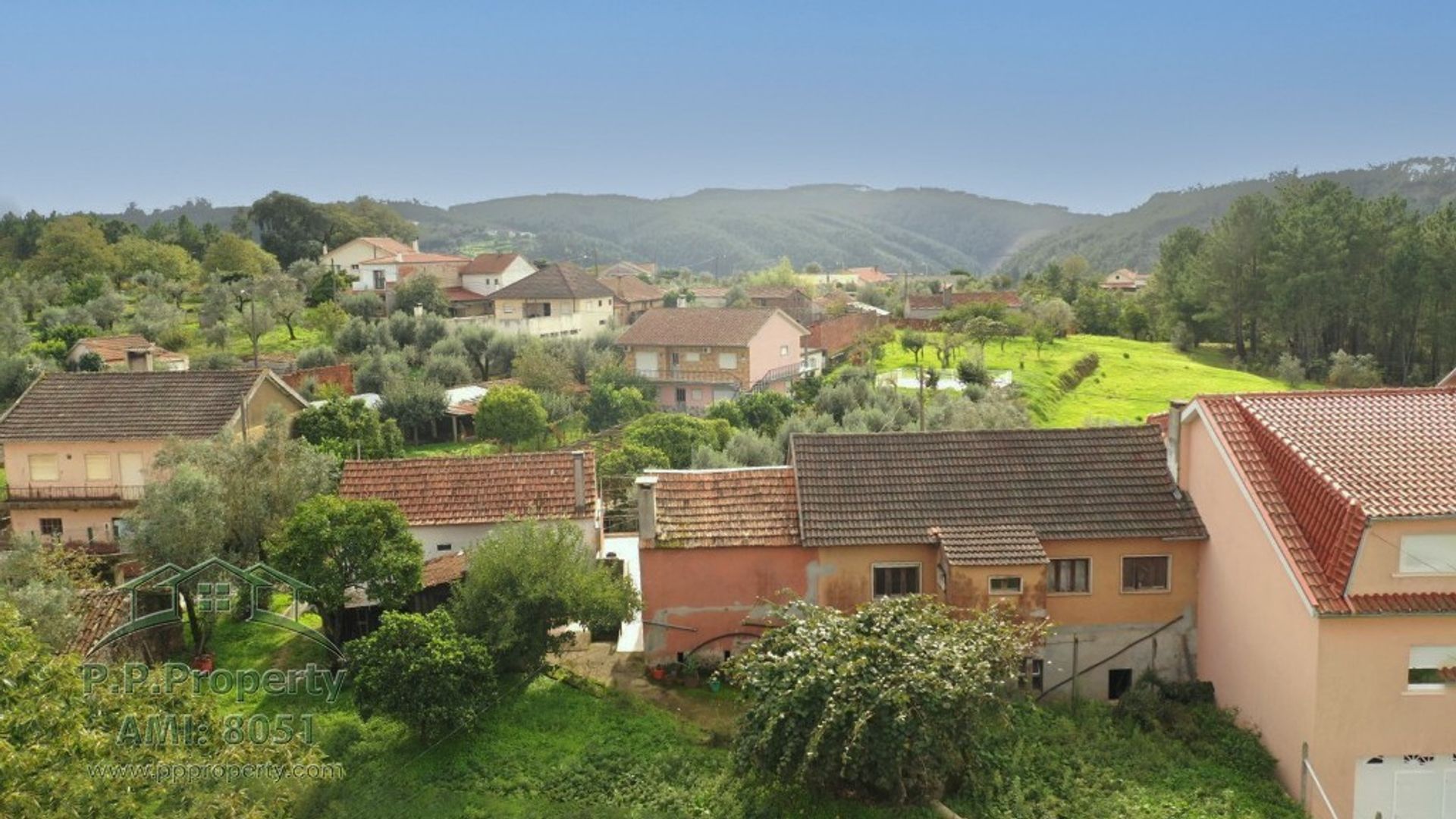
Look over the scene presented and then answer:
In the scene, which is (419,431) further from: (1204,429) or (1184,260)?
(1184,260)

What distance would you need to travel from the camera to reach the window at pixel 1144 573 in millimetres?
22766

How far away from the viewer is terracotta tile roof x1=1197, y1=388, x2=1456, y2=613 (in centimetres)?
1811

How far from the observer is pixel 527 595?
2088 cm

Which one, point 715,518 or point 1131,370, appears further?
point 1131,370

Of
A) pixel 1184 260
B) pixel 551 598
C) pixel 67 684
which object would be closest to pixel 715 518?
pixel 551 598

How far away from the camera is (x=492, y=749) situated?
19.5m

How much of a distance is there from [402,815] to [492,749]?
2.05 metres

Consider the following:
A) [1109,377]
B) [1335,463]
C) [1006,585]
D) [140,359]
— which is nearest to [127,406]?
[140,359]

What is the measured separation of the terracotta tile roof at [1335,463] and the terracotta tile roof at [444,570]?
1611cm

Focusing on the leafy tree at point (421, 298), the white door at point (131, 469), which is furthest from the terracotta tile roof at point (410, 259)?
the white door at point (131, 469)

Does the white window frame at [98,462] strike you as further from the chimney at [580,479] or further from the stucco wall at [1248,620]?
the stucco wall at [1248,620]

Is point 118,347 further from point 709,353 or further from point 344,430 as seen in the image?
point 709,353

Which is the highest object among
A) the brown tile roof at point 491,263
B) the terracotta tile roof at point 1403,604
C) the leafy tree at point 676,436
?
the brown tile roof at point 491,263

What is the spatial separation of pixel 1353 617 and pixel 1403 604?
35.4 inches
